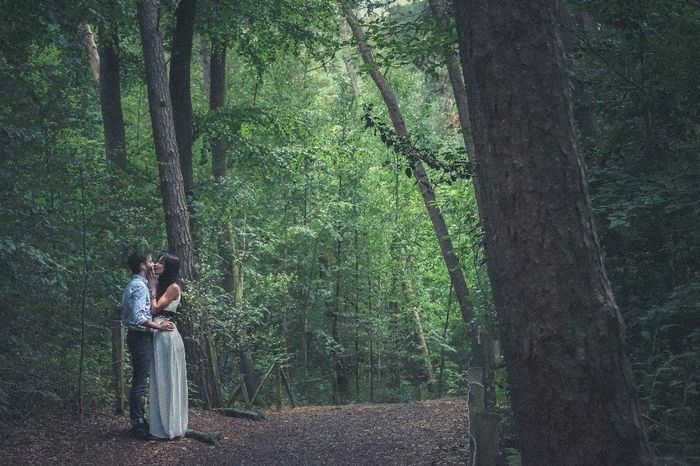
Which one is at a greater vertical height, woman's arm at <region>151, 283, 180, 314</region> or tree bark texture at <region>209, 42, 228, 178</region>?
tree bark texture at <region>209, 42, 228, 178</region>

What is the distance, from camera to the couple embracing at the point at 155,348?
10758 mm

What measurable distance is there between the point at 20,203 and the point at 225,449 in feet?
12.8

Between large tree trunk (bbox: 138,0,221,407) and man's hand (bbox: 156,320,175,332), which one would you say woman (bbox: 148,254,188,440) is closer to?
man's hand (bbox: 156,320,175,332)

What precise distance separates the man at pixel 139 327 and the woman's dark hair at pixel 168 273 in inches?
7.5

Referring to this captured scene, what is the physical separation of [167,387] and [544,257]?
24.7ft

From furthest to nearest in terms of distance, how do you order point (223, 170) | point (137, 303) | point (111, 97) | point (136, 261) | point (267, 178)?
point (223, 170), point (267, 178), point (111, 97), point (136, 261), point (137, 303)

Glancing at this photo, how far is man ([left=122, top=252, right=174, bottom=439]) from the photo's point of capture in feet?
35.1

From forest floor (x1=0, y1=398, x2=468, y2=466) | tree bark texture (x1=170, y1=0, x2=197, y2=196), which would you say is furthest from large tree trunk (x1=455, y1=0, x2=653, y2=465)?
tree bark texture (x1=170, y1=0, x2=197, y2=196)

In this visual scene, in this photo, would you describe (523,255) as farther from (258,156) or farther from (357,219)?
(357,219)

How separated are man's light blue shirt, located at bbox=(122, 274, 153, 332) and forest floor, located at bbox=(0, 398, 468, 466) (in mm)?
1420

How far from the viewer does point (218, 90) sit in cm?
2189

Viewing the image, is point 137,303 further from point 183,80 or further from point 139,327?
Result: point 183,80

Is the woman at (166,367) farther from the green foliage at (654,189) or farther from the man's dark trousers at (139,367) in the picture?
the green foliage at (654,189)

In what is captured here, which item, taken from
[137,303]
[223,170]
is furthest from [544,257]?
[223,170]
